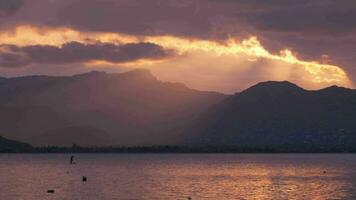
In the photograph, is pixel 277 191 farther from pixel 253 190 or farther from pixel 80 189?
pixel 80 189

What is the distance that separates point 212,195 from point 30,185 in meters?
40.0

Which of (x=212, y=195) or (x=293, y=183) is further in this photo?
(x=293, y=183)

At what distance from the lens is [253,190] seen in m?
118

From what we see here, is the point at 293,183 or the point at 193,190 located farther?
the point at 293,183

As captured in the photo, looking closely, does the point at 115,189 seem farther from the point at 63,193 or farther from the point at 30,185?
the point at 30,185

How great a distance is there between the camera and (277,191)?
115 metres

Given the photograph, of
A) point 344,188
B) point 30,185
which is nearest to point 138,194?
point 30,185

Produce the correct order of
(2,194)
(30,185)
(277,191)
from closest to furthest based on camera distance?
(2,194), (277,191), (30,185)

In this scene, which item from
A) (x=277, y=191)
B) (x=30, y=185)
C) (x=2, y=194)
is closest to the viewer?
(x=2, y=194)

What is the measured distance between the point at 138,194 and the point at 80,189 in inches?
598

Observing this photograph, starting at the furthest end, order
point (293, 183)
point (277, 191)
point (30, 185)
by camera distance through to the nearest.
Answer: point (293, 183), point (30, 185), point (277, 191)

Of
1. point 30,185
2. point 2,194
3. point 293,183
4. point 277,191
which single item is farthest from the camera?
point 293,183

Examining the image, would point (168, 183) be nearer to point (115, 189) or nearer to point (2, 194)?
point (115, 189)

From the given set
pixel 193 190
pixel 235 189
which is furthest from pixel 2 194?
pixel 235 189
